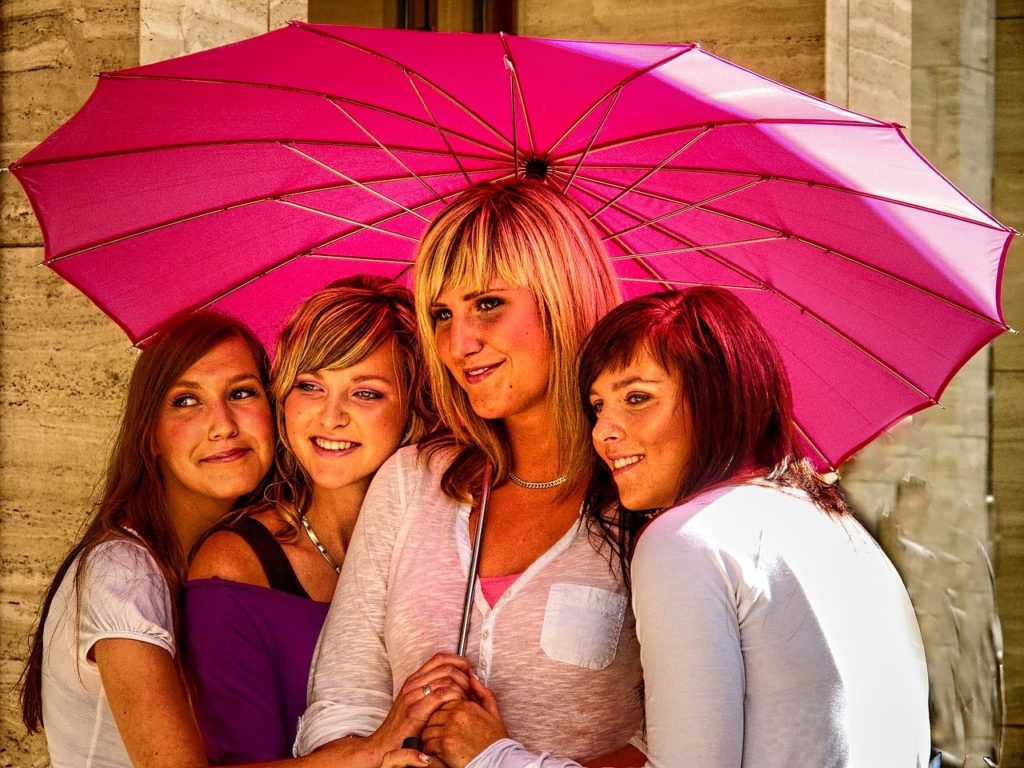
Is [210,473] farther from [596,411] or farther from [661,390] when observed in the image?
[661,390]

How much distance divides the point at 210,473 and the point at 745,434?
138 cm

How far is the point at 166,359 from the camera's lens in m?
3.09

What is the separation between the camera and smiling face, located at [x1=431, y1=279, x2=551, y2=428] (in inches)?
104

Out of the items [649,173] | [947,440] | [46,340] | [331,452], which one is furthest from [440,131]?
[947,440]

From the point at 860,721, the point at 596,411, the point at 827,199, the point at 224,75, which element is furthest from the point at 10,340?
the point at 860,721

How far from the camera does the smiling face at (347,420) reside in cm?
296

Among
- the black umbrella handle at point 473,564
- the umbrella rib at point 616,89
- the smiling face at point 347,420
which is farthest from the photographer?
the smiling face at point 347,420

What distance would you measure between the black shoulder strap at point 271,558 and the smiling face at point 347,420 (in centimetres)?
17

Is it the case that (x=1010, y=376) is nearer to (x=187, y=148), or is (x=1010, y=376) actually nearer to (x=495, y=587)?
(x=495, y=587)

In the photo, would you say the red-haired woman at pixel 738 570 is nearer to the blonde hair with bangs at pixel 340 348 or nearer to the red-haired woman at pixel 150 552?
the blonde hair with bangs at pixel 340 348

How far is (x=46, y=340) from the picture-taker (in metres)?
4.22

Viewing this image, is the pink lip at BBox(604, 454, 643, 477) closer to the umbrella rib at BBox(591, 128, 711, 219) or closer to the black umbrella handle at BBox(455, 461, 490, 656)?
the black umbrella handle at BBox(455, 461, 490, 656)

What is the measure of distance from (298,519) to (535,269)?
0.86 m

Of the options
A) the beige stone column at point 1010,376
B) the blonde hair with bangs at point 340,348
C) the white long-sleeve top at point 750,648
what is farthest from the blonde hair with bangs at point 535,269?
the beige stone column at point 1010,376
